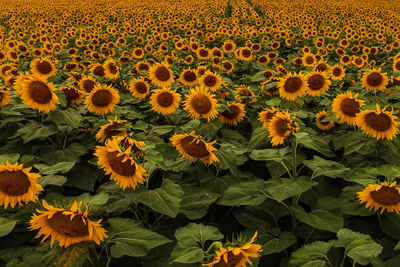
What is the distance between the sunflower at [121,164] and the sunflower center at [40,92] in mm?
1397

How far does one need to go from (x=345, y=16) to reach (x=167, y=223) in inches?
854

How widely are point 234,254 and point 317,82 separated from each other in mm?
3662

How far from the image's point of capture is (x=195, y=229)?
1924 mm

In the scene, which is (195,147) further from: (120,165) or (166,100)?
(166,100)

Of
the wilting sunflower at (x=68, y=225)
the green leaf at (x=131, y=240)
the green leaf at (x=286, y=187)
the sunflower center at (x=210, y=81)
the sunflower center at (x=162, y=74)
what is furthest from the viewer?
the sunflower center at (x=162, y=74)

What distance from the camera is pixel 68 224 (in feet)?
5.25

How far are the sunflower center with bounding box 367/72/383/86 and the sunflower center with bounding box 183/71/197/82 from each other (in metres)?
2.70

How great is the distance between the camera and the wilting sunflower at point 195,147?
96.1 inches

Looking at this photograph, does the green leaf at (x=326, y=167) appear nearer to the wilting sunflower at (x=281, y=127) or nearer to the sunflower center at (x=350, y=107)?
the wilting sunflower at (x=281, y=127)

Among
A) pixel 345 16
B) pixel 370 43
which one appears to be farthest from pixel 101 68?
pixel 345 16

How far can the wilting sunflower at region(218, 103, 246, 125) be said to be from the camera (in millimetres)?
3922

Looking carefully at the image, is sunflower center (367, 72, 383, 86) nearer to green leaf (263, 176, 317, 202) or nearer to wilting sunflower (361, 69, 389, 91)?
wilting sunflower (361, 69, 389, 91)

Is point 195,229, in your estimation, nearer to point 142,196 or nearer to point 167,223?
point 142,196

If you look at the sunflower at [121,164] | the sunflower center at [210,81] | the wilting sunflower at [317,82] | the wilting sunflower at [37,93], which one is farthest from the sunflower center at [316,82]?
the wilting sunflower at [37,93]
